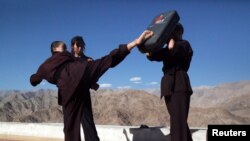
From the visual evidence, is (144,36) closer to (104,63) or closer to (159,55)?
(159,55)

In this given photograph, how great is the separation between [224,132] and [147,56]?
123 cm

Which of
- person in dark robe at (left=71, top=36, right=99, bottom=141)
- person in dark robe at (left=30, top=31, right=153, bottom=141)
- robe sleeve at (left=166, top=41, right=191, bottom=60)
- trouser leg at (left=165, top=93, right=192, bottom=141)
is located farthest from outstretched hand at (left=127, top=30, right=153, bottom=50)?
person in dark robe at (left=71, top=36, right=99, bottom=141)

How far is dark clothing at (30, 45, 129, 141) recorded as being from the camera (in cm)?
449

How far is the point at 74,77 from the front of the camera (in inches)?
181

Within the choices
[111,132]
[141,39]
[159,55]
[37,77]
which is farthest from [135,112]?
[141,39]

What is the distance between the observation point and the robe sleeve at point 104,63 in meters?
4.42

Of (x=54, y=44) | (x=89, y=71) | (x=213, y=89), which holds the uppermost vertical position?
(x=54, y=44)

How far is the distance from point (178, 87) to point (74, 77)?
1220 mm

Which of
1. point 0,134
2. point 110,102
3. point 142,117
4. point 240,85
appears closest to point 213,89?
point 240,85

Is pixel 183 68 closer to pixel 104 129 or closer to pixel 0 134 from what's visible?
pixel 104 129

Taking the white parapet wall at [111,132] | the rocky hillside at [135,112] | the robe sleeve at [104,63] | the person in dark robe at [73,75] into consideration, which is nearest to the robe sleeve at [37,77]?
the person in dark robe at [73,75]

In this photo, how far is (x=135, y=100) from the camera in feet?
160

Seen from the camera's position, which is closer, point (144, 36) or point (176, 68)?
point (144, 36)

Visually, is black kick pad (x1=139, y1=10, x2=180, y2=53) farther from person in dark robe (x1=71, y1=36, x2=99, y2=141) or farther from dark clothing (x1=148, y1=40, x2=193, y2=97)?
person in dark robe (x1=71, y1=36, x2=99, y2=141)
